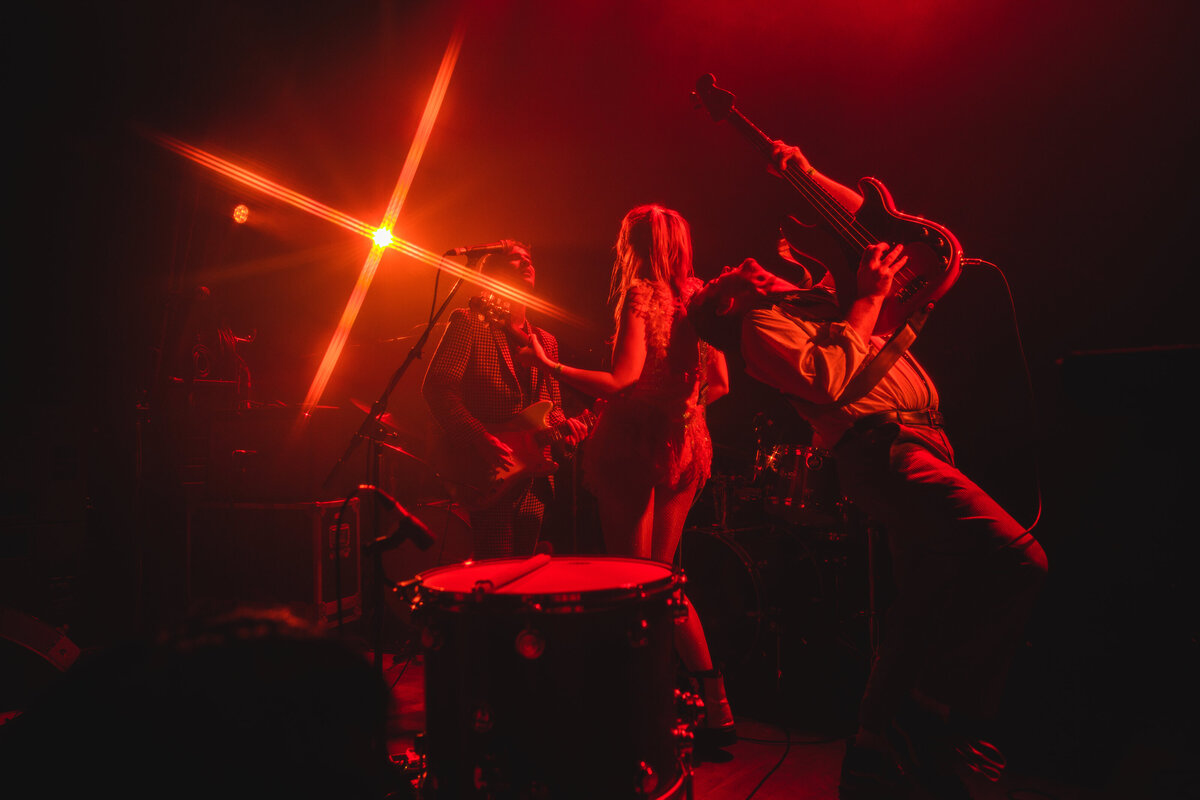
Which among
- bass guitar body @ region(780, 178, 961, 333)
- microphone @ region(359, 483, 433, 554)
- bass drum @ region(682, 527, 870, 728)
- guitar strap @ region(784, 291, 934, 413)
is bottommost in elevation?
bass drum @ region(682, 527, 870, 728)

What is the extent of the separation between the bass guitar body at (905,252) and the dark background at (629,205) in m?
0.57

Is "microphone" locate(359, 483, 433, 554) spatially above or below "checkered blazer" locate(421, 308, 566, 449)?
below

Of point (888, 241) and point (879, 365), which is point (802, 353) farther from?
point (888, 241)

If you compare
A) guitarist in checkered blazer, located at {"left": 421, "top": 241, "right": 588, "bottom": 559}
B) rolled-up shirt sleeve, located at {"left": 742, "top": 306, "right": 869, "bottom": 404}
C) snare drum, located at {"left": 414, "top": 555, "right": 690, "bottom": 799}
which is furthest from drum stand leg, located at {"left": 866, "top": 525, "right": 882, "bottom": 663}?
snare drum, located at {"left": 414, "top": 555, "right": 690, "bottom": 799}

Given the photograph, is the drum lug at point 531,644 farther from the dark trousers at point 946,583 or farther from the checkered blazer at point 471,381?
the checkered blazer at point 471,381

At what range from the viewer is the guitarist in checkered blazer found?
2920 millimetres

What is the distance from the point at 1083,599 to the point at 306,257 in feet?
22.0

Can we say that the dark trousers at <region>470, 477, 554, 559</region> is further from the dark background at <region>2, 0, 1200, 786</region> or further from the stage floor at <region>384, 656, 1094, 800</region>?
the dark background at <region>2, 0, 1200, 786</region>

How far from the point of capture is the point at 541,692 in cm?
140

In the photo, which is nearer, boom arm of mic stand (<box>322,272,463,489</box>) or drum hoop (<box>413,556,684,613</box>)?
drum hoop (<box>413,556,684,613</box>)

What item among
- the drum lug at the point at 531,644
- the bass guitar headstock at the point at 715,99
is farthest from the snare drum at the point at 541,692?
the bass guitar headstock at the point at 715,99

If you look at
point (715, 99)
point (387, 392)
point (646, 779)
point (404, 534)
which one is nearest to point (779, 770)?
point (646, 779)

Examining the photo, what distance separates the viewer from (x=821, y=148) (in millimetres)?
3547

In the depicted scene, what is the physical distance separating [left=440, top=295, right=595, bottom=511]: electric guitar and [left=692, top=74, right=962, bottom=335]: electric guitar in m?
1.44
